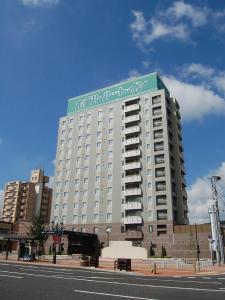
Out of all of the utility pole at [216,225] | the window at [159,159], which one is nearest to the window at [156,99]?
the window at [159,159]

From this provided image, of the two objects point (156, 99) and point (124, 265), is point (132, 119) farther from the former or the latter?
point (124, 265)

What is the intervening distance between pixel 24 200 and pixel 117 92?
7405 centimetres

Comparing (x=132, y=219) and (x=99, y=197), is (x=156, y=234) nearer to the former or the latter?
(x=132, y=219)

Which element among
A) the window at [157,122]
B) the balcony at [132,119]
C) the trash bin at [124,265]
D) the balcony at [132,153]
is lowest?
the trash bin at [124,265]

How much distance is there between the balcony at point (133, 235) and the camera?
71.7 m

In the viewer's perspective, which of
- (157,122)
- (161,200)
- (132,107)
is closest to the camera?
(161,200)

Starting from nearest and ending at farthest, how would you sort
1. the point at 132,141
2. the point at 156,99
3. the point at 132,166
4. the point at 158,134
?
the point at 132,166 < the point at 158,134 < the point at 132,141 < the point at 156,99

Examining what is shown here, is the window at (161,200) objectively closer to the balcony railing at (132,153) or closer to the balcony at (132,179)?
the balcony at (132,179)

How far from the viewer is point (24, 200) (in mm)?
138750

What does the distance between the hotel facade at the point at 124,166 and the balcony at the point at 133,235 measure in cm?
22

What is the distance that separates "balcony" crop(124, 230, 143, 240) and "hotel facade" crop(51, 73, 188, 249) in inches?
8.8

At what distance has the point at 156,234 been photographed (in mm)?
69938

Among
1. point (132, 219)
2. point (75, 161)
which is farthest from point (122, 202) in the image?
point (75, 161)

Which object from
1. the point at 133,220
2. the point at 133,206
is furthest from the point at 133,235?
the point at 133,206
